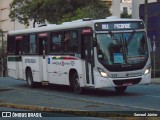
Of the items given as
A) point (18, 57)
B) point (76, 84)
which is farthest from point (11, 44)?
point (76, 84)

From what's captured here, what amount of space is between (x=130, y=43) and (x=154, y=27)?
71.9ft

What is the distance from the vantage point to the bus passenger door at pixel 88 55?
1854cm

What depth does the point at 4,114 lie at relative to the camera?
10.1m

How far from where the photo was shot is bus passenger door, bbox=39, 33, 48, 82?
73.8 feet

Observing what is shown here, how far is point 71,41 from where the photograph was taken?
65.7 feet

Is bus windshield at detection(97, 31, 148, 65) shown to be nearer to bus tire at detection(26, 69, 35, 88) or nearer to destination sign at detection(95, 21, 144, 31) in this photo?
destination sign at detection(95, 21, 144, 31)

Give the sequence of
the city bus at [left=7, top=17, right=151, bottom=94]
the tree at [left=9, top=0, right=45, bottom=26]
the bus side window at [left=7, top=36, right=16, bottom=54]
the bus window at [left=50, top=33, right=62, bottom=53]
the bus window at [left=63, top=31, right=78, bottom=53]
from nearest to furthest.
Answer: the city bus at [left=7, top=17, right=151, bottom=94]
the bus window at [left=63, top=31, right=78, bottom=53]
the bus window at [left=50, top=33, right=62, bottom=53]
the bus side window at [left=7, top=36, right=16, bottom=54]
the tree at [left=9, top=0, right=45, bottom=26]

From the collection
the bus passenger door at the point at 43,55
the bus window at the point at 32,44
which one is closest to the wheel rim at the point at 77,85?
the bus passenger door at the point at 43,55

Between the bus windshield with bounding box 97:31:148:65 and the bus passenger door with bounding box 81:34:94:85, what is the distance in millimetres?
404

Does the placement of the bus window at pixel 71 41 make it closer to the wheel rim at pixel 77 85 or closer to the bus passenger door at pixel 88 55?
the bus passenger door at pixel 88 55

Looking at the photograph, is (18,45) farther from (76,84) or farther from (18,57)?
(76,84)

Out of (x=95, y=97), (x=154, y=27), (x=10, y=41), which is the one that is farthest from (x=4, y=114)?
(x=154, y=27)

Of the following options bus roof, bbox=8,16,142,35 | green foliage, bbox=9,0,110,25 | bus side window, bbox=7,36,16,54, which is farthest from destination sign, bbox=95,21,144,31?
green foliage, bbox=9,0,110,25

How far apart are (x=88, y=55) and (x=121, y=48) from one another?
132cm
